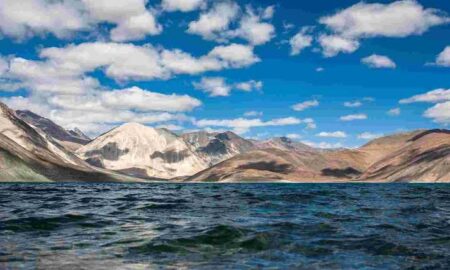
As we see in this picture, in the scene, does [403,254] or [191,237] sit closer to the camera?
[403,254]

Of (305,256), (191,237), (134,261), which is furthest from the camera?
(191,237)

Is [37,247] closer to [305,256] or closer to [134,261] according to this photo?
[134,261]

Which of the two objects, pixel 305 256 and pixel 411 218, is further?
pixel 411 218

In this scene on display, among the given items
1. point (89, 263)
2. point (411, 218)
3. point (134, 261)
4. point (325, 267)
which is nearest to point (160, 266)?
point (134, 261)

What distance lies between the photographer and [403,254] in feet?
70.1

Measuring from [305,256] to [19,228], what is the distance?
16.3 metres

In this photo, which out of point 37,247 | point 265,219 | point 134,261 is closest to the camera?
point 134,261

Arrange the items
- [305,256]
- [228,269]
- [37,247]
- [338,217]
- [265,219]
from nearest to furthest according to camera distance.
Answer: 1. [228,269]
2. [305,256]
3. [37,247]
4. [265,219]
5. [338,217]

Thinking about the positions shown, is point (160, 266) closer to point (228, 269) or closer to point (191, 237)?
point (228, 269)

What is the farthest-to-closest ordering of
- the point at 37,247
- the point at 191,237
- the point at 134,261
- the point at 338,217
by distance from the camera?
the point at 338,217 < the point at 191,237 < the point at 37,247 < the point at 134,261

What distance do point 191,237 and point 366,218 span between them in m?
16.4

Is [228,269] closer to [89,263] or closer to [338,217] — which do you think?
[89,263]

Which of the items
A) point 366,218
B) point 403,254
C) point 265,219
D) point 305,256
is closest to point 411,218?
point 366,218

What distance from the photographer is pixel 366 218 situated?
37.4 metres
